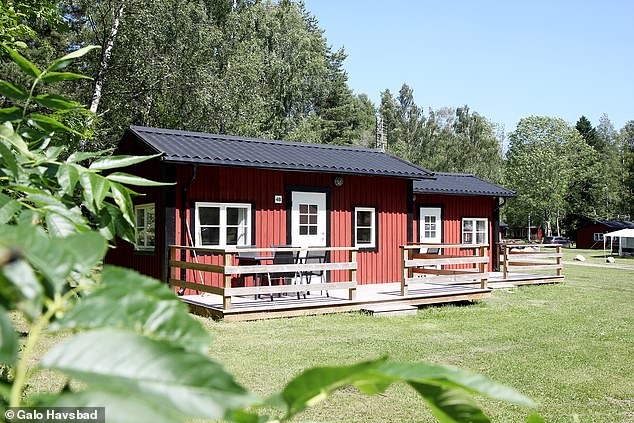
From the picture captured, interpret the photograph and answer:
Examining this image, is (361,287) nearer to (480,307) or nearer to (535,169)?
(480,307)

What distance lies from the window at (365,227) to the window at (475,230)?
426cm

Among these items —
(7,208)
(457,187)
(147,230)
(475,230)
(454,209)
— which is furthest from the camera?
(475,230)

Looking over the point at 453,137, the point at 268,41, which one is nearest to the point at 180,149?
the point at 268,41

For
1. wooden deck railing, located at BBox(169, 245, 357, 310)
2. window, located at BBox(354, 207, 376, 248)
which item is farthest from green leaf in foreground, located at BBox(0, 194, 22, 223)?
window, located at BBox(354, 207, 376, 248)

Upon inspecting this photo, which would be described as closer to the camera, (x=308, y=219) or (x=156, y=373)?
(x=156, y=373)

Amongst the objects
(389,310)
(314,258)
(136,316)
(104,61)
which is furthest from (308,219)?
(136,316)

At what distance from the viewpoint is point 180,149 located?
36.5ft

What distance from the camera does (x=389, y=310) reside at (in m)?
10.1

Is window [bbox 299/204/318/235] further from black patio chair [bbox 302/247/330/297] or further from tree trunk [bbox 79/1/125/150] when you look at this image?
tree trunk [bbox 79/1/125/150]

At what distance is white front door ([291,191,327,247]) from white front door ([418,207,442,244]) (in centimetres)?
397

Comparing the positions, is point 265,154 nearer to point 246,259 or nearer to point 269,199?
point 269,199

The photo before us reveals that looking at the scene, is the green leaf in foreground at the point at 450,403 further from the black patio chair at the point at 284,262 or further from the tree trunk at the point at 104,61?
the tree trunk at the point at 104,61

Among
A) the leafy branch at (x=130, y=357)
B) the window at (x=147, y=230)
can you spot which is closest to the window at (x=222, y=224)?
the window at (x=147, y=230)

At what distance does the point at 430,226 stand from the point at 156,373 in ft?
52.7
